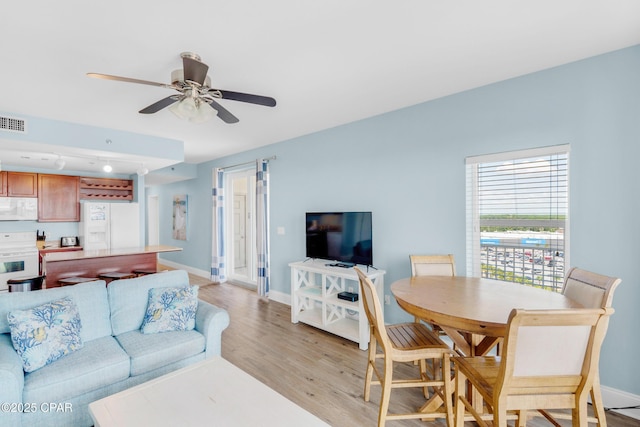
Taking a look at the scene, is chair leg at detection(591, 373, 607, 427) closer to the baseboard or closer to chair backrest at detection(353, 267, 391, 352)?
the baseboard

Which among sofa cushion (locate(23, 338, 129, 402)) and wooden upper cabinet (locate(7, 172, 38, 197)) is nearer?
sofa cushion (locate(23, 338, 129, 402))

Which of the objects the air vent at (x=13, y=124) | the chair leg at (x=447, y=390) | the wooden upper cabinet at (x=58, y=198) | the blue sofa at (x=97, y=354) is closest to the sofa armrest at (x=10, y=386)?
the blue sofa at (x=97, y=354)

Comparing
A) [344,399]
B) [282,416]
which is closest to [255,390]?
[282,416]

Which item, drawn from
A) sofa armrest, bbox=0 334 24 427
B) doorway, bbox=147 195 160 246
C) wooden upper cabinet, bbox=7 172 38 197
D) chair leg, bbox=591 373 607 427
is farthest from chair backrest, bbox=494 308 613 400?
doorway, bbox=147 195 160 246

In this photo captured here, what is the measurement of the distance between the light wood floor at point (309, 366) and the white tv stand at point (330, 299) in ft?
0.39

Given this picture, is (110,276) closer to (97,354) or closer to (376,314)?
(97,354)

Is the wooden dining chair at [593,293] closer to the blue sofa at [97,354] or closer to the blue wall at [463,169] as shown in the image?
the blue wall at [463,169]

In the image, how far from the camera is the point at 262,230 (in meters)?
4.83

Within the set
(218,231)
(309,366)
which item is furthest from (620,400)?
(218,231)

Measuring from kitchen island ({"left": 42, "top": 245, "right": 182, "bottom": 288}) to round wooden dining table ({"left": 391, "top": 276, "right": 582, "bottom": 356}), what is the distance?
407 cm

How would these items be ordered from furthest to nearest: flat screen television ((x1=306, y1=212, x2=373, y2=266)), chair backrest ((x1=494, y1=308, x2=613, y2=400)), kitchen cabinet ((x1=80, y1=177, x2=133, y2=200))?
kitchen cabinet ((x1=80, y1=177, x2=133, y2=200))
flat screen television ((x1=306, y1=212, x2=373, y2=266))
chair backrest ((x1=494, y1=308, x2=613, y2=400))

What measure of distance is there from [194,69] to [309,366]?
2645 mm

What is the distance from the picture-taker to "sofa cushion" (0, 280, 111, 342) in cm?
207

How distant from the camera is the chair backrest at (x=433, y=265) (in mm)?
2787
